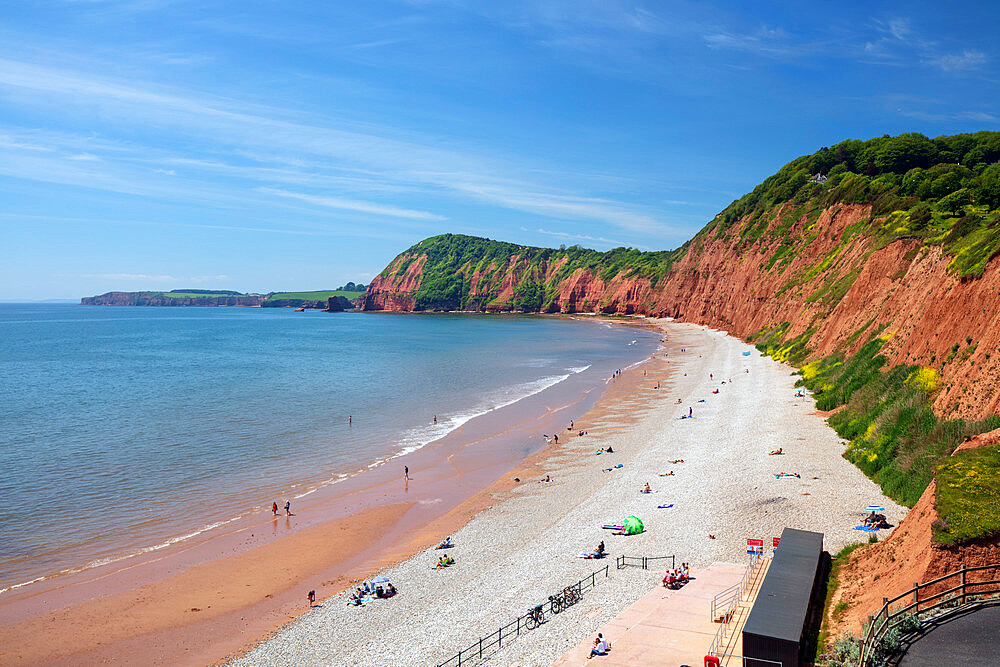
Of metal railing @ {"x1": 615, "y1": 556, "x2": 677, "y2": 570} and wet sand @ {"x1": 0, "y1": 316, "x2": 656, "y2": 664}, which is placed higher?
metal railing @ {"x1": 615, "y1": 556, "x2": 677, "y2": 570}

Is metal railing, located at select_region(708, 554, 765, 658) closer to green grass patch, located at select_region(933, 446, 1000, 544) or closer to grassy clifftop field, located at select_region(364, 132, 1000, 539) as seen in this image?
green grass patch, located at select_region(933, 446, 1000, 544)

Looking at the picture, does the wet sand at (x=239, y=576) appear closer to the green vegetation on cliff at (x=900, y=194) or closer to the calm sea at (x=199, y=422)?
the calm sea at (x=199, y=422)

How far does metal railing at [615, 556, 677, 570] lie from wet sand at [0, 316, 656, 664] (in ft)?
29.3

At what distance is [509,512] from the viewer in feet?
98.0

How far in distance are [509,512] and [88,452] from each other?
29.5 m

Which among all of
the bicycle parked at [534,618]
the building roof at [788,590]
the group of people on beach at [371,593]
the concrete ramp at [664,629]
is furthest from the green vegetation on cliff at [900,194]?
the group of people on beach at [371,593]

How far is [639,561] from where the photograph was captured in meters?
22.5

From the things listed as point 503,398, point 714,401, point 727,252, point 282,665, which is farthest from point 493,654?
point 727,252

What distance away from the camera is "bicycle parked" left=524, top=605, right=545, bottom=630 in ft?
60.5

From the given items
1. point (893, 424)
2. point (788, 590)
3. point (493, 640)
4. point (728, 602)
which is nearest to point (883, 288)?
point (893, 424)

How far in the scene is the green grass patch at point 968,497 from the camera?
1467 centimetres

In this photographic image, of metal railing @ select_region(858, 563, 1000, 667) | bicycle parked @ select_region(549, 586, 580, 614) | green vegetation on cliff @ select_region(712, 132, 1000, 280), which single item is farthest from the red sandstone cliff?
green vegetation on cliff @ select_region(712, 132, 1000, 280)

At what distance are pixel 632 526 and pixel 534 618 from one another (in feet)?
26.6

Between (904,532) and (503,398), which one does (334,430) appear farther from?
(904,532)
